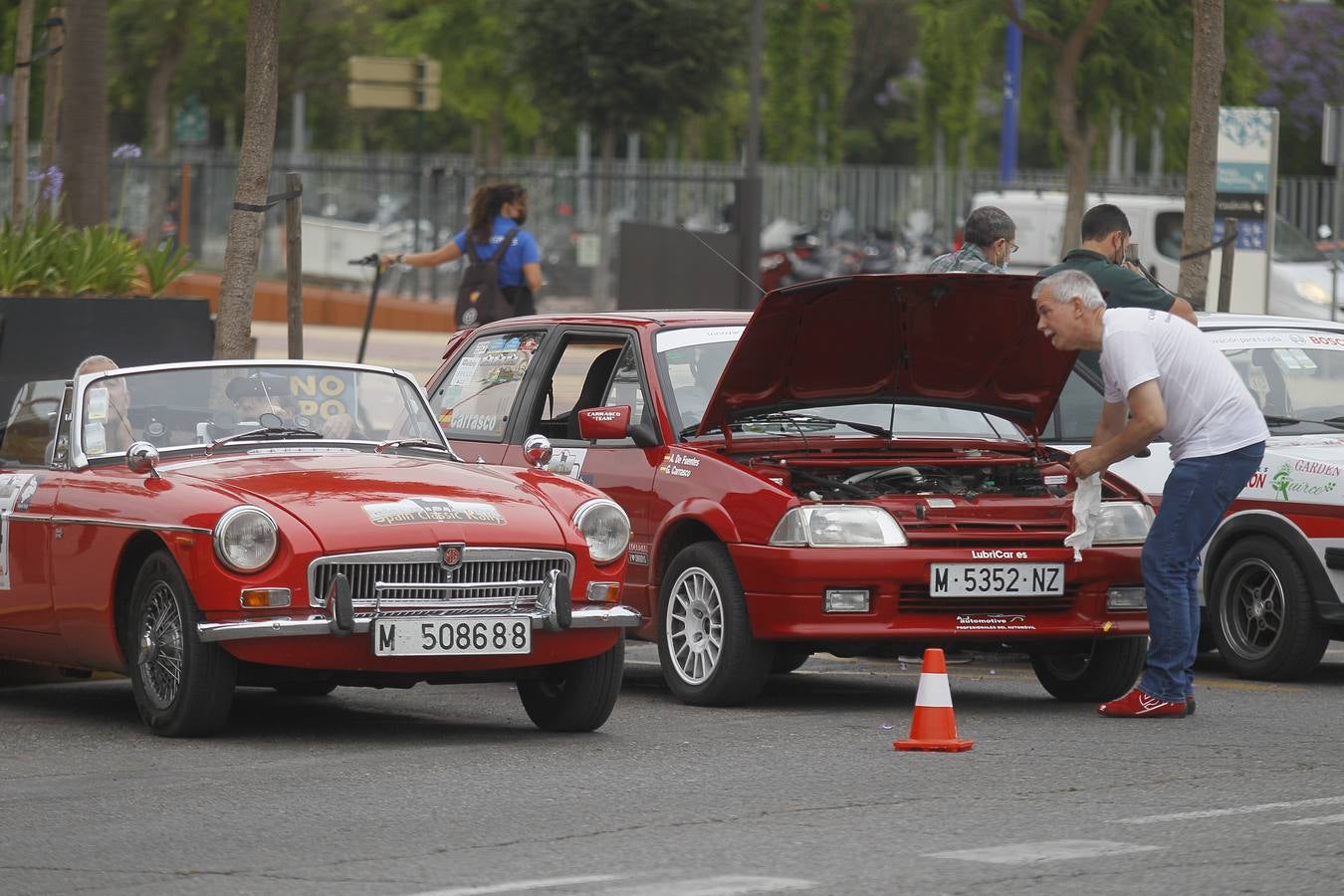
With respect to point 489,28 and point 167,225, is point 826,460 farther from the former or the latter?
point 489,28

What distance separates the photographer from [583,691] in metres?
8.59

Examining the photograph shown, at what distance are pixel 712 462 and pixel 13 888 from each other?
428 centimetres

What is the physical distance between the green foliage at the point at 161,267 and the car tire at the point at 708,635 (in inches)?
272

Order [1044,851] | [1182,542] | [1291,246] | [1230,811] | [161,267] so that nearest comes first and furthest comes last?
[1044,851] → [1230,811] → [1182,542] → [161,267] → [1291,246]

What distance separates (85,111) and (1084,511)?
10.5 meters

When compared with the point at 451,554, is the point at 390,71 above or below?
above

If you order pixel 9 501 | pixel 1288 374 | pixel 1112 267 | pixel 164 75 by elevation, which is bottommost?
pixel 9 501

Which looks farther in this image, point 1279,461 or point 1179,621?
point 1279,461

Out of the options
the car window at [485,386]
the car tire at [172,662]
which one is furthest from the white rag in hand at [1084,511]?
the car tire at [172,662]

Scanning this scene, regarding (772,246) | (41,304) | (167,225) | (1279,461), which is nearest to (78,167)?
(41,304)

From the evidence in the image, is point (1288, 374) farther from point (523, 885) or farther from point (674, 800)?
point (523, 885)

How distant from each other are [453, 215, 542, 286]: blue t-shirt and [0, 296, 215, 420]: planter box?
78.6 inches

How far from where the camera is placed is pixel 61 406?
30.4 feet

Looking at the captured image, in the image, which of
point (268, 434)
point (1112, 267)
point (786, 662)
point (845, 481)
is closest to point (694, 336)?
point (845, 481)
